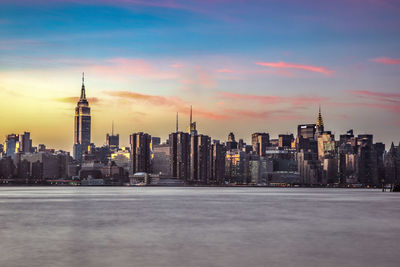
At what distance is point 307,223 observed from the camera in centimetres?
6762

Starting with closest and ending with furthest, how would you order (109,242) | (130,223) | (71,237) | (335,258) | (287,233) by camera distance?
(335,258) → (109,242) → (71,237) → (287,233) → (130,223)

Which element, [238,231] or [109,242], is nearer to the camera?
[109,242]

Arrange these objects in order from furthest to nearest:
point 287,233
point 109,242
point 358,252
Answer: point 287,233 < point 109,242 < point 358,252

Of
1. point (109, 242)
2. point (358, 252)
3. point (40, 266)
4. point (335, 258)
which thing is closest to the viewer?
point (40, 266)

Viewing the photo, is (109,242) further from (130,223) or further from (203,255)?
(130,223)

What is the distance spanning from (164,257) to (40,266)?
26.6 feet

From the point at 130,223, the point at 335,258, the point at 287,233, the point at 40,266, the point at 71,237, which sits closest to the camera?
the point at 40,266

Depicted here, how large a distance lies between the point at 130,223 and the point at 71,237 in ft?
53.6

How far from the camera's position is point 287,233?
55594mm

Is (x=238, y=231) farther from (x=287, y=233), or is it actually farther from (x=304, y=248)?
(x=304, y=248)

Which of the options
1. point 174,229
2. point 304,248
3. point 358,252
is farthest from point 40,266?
point 174,229

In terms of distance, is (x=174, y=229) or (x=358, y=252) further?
(x=174, y=229)

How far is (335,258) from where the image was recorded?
1501 inches

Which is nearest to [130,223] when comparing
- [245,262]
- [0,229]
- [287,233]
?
[0,229]
